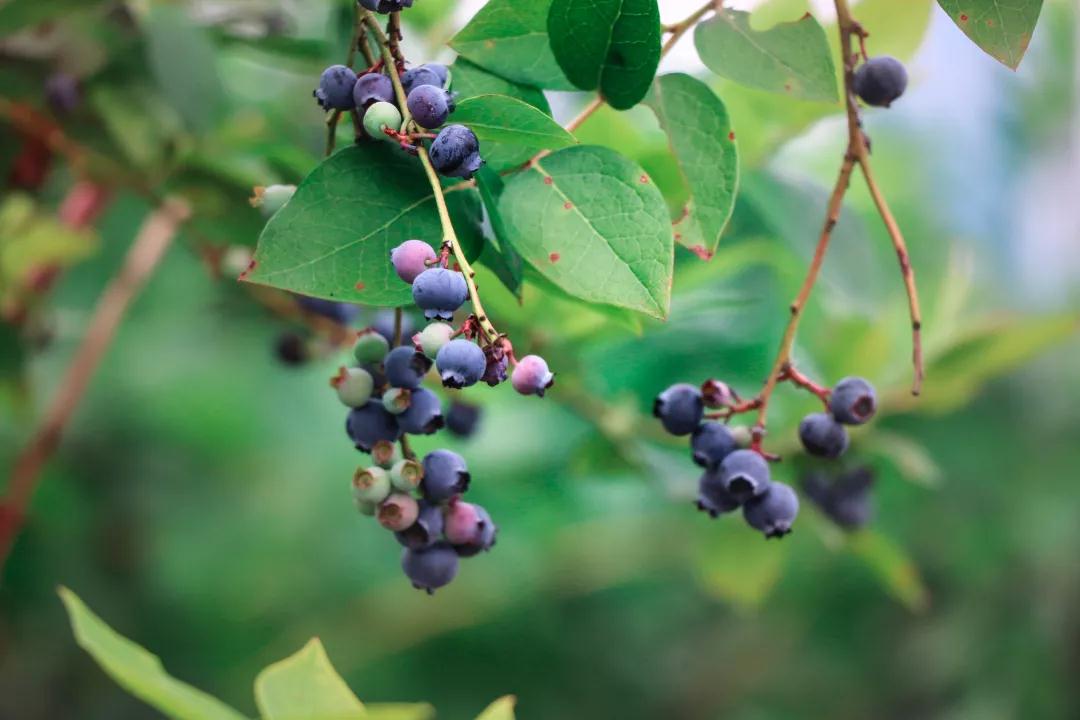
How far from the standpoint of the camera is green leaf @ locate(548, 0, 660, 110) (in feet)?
1.55

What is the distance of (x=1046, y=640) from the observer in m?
1.88

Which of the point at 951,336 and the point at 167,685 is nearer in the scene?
the point at 167,685

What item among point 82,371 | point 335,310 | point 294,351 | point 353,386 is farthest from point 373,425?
point 82,371

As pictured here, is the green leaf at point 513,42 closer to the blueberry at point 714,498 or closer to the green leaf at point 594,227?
the green leaf at point 594,227

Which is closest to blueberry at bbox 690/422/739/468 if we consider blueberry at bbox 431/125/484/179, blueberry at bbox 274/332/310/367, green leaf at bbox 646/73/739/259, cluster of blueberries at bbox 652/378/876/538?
cluster of blueberries at bbox 652/378/876/538

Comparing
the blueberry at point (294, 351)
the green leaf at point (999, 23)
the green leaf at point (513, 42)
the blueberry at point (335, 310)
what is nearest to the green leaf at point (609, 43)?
the green leaf at point (513, 42)

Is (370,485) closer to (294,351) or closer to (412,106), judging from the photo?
(412,106)

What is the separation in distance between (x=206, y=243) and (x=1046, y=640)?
165 centimetres

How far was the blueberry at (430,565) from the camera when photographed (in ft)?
1.68

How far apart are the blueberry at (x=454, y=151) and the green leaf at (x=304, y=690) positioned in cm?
19

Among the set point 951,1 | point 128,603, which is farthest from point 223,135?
point 128,603

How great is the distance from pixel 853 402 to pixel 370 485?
0.86 ft

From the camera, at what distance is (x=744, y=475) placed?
0.55 meters

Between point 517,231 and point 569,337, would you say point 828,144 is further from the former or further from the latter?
point 517,231
